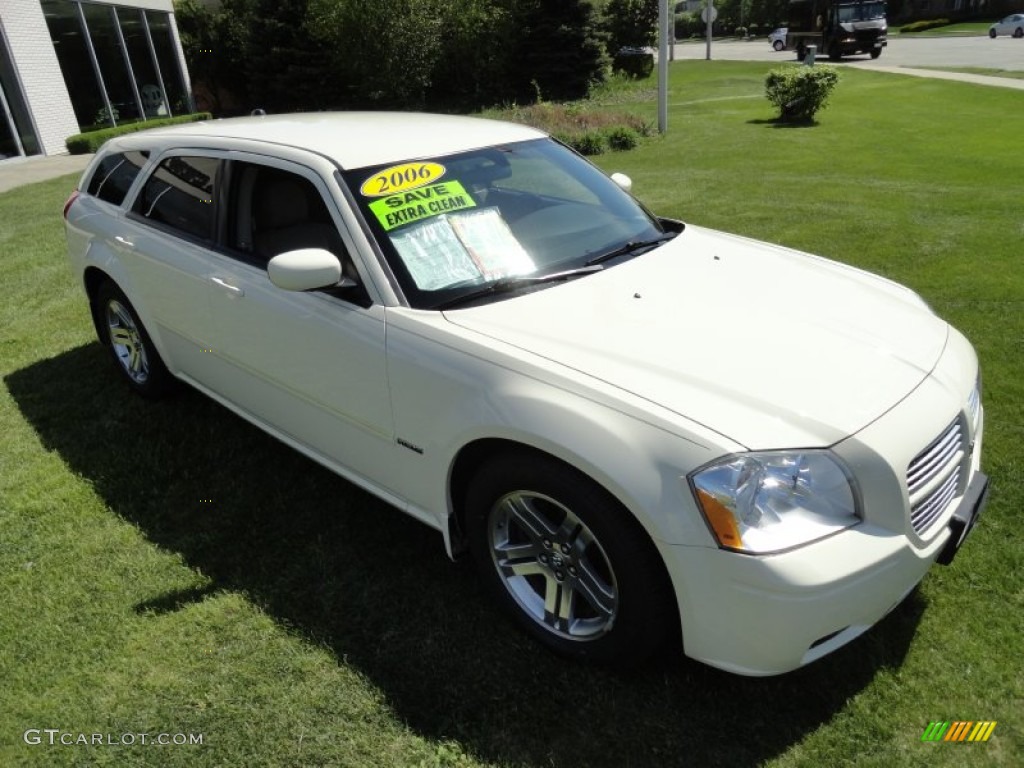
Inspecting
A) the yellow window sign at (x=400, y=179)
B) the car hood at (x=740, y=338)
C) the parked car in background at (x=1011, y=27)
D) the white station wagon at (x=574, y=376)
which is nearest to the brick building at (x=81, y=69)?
the white station wagon at (x=574, y=376)

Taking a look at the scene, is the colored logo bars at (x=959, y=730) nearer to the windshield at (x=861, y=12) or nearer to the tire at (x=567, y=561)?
the tire at (x=567, y=561)

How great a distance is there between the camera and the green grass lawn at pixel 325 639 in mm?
2402

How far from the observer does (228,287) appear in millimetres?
3477

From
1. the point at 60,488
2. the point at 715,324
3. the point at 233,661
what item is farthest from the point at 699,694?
the point at 60,488

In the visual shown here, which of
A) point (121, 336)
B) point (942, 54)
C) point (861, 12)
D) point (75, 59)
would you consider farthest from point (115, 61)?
point (942, 54)

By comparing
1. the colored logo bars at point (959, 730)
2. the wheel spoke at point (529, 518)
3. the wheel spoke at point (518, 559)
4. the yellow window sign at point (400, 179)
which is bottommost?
the colored logo bars at point (959, 730)

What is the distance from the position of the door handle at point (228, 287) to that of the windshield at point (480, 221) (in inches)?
30.8

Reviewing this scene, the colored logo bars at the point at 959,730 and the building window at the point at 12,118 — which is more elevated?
the building window at the point at 12,118

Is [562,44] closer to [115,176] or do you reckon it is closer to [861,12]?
[861,12]

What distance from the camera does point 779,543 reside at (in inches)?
81.3

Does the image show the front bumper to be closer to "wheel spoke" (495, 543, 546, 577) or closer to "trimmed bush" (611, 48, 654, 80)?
"wheel spoke" (495, 543, 546, 577)

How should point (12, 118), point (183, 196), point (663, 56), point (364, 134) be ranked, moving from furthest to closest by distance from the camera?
1. point (12, 118)
2. point (663, 56)
3. point (183, 196)
4. point (364, 134)

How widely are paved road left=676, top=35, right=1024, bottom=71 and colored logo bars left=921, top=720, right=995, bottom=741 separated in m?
31.6

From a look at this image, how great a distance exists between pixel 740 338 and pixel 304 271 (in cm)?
156
